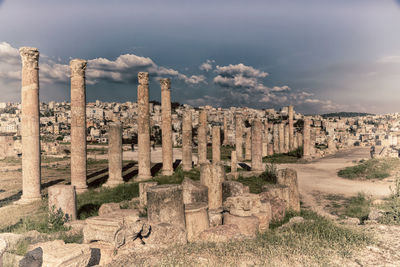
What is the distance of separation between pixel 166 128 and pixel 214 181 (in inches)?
352

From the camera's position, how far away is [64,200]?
359 inches

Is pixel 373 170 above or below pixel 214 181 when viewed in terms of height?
below

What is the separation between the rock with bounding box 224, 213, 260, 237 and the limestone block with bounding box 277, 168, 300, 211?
121 inches

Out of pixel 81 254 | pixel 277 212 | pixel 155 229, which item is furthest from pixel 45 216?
pixel 277 212

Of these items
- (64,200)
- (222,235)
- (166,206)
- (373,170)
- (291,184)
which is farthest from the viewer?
(373,170)

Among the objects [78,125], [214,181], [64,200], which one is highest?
[78,125]

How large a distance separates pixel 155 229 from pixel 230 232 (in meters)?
1.78

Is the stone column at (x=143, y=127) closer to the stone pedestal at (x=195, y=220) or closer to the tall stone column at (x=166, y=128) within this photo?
the tall stone column at (x=166, y=128)

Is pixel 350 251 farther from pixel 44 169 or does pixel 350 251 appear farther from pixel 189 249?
pixel 44 169

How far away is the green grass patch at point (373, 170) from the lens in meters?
17.4

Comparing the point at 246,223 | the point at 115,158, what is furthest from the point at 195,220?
the point at 115,158

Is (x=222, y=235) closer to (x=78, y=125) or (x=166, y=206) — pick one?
(x=166, y=206)

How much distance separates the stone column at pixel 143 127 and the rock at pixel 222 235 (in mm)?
10036

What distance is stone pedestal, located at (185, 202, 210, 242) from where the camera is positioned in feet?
25.2
